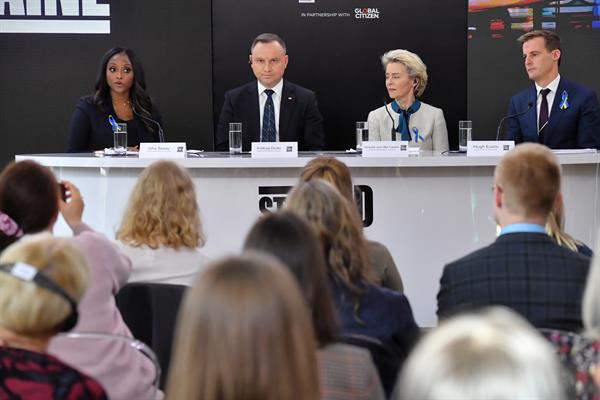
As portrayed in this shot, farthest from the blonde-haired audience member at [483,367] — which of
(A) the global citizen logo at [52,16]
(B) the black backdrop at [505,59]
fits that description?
(A) the global citizen logo at [52,16]

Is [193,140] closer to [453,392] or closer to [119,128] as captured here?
[119,128]

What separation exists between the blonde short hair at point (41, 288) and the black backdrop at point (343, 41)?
5.24 metres

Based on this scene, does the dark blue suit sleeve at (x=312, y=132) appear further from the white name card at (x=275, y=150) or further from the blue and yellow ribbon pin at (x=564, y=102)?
the blue and yellow ribbon pin at (x=564, y=102)

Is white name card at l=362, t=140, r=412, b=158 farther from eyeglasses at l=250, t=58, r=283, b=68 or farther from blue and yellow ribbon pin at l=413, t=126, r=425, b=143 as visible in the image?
eyeglasses at l=250, t=58, r=283, b=68

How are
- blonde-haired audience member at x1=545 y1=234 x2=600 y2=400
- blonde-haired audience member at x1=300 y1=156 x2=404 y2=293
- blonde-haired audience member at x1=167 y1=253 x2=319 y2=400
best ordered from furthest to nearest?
blonde-haired audience member at x1=300 y1=156 x2=404 y2=293 < blonde-haired audience member at x1=545 y1=234 x2=600 y2=400 < blonde-haired audience member at x1=167 y1=253 x2=319 y2=400

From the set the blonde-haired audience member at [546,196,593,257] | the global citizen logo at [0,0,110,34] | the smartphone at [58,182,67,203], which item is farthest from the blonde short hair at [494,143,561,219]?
the global citizen logo at [0,0,110,34]

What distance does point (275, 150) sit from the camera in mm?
4805

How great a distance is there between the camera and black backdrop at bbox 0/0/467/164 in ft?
22.6

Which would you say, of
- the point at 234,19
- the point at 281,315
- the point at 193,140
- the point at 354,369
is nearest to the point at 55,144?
the point at 193,140

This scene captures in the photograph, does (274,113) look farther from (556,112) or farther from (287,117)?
(556,112)

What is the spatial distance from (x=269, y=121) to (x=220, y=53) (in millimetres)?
1259

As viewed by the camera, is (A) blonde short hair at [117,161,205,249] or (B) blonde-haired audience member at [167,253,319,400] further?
(A) blonde short hair at [117,161,205,249]

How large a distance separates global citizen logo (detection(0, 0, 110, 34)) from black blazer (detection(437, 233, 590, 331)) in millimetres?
5058

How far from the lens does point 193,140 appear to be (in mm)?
7012
